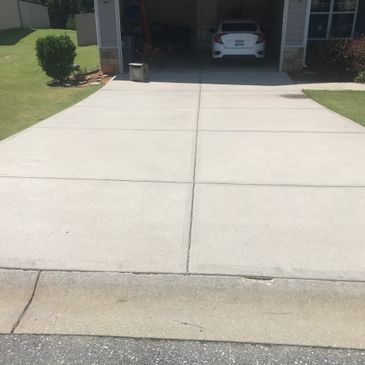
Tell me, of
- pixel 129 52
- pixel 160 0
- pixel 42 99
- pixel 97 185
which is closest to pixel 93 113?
pixel 42 99

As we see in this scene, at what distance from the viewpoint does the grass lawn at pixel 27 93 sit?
9050 millimetres

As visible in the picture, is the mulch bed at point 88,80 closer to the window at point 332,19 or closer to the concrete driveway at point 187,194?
the concrete driveway at point 187,194

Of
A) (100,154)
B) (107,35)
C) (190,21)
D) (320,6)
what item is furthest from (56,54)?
(190,21)

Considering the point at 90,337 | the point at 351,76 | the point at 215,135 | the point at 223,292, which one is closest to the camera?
the point at 90,337

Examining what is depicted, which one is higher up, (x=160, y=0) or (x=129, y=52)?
(x=160, y=0)

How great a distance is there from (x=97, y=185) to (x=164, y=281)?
2.14m

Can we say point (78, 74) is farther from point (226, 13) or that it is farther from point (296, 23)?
point (226, 13)

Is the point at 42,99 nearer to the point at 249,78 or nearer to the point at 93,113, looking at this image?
the point at 93,113

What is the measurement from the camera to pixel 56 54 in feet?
43.9

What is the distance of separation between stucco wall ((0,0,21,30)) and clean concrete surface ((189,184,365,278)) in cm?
3254

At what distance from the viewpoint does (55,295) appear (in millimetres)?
3498

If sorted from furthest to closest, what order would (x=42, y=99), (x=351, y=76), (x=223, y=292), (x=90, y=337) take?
1. (x=351, y=76)
2. (x=42, y=99)
3. (x=223, y=292)
4. (x=90, y=337)

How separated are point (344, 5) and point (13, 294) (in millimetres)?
16250

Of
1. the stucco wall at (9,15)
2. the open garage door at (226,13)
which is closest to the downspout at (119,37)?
the open garage door at (226,13)
